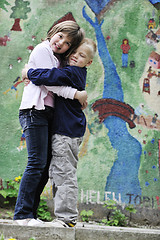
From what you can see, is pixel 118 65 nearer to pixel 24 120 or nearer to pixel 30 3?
pixel 30 3

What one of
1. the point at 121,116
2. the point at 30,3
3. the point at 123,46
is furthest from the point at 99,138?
the point at 30,3

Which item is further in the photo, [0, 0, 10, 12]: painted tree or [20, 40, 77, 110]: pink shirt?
[0, 0, 10, 12]: painted tree

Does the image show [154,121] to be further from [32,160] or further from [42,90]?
[32,160]

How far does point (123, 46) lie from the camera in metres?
4.48

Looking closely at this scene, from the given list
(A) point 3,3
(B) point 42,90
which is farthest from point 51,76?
(A) point 3,3

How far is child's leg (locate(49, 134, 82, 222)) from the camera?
7.02 feet

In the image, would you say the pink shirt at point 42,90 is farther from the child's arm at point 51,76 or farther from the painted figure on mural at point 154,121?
the painted figure on mural at point 154,121

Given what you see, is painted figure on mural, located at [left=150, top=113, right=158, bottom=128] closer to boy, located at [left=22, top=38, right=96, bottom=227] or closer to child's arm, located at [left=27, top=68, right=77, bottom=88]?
boy, located at [left=22, top=38, right=96, bottom=227]

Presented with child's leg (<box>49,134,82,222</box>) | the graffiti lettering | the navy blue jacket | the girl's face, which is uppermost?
the girl's face

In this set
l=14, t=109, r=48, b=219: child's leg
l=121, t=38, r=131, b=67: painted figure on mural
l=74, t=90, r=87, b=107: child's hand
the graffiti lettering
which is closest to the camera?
l=14, t=109, r=48, b=219: child's leg

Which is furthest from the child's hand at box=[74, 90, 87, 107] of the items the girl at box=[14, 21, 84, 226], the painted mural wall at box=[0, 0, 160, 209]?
the painted mural wall at box=[0, 0, 160, 209]

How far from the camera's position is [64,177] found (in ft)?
7.15

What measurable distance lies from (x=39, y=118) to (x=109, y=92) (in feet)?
7.75

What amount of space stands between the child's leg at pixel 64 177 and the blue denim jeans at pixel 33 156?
2.9 inches
